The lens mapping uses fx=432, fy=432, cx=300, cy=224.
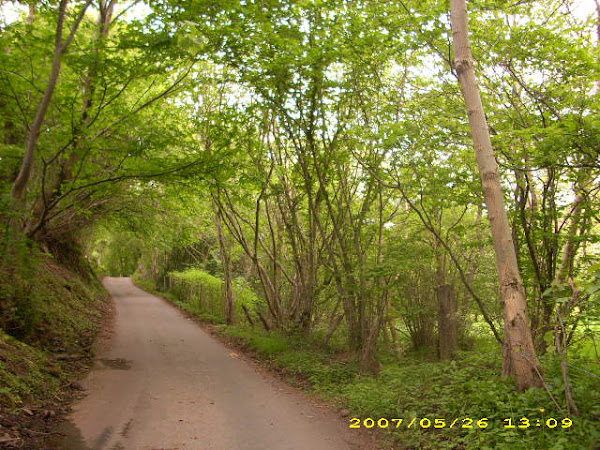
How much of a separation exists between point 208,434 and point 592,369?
16.2 ft

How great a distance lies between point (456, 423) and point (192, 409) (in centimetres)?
373

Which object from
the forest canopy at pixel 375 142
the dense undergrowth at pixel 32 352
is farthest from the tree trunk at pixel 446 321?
the dense undergrowth at pixel 32 352

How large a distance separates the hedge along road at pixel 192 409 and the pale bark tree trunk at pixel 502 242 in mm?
2111

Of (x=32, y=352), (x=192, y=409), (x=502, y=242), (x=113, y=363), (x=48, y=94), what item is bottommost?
(x=113, y=363)

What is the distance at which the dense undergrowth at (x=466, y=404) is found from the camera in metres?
4.41

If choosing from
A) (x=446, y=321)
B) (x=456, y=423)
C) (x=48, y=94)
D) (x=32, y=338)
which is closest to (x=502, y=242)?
(x=456, y=423)

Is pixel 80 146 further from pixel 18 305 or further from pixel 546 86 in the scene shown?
pixel 546 86

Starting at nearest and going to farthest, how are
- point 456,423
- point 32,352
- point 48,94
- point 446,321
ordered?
point 456,423, point 48,94, point 32,352, point 446,321

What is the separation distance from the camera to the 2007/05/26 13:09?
4500mm

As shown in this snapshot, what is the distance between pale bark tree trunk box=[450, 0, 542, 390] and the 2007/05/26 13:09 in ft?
1.79

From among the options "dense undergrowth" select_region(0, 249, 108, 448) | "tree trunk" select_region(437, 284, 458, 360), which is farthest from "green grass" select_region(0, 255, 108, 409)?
"tree trunk" select_region(437, 284, 458, 360)

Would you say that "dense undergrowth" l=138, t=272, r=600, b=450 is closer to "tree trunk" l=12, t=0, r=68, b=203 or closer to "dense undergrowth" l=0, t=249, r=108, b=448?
"dense undergrowth" l=0, t=249, r=108, b=448

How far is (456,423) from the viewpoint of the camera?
16.8ft

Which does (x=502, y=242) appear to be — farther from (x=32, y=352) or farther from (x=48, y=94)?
(x=32, y=352)
